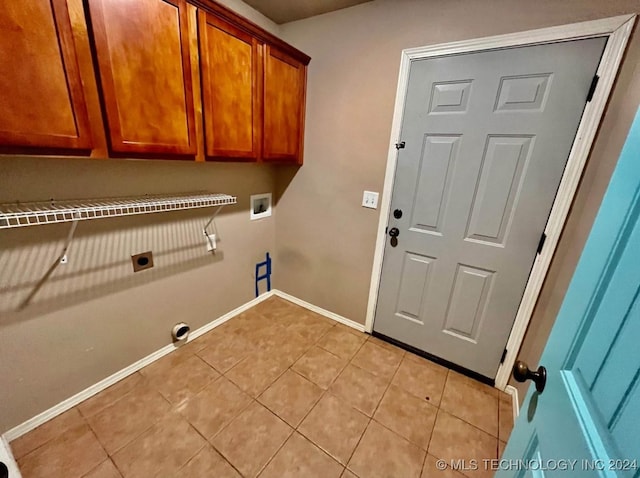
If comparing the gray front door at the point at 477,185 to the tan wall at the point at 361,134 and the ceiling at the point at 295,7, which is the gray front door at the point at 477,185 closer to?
the tan wall at the point at 361,134

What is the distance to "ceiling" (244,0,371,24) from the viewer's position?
168 centimetres

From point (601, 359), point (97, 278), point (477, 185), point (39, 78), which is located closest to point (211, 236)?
point (97, 278)

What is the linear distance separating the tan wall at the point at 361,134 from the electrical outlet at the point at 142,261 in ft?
3.70

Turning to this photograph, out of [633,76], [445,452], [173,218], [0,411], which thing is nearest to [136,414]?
[0,411]

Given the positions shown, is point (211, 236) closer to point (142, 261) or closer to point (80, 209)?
point (142, 261)

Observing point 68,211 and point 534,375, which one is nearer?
point 534,375

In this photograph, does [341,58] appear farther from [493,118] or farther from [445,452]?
[445,452]

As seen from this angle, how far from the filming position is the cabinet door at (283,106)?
1696 millimetres

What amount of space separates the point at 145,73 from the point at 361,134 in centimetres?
129

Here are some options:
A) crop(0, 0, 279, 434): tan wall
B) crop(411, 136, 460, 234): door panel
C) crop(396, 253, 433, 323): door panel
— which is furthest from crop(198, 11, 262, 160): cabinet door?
crop(396, 253, 433, 323): door panel

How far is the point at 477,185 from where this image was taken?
1.54 meters

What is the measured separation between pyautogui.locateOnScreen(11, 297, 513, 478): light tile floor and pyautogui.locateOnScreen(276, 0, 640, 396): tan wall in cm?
51

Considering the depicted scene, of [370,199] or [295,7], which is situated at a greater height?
[295,7]

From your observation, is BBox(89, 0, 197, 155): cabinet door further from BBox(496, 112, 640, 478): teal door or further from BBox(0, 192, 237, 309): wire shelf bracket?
BBox(496, 112, 640, 478): teal door
